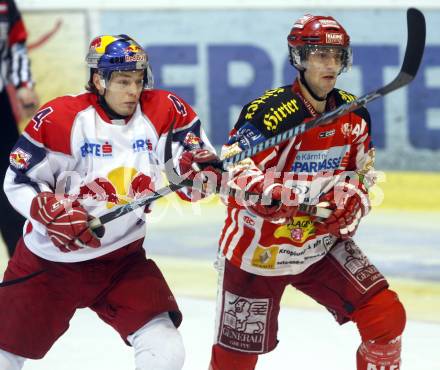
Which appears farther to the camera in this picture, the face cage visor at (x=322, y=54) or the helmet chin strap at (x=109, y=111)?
the face cage visor at (x=322, y=54)

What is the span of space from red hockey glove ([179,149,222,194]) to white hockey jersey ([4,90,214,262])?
3.0 inches

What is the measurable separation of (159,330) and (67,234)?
0.37m

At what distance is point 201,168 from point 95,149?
0.31m

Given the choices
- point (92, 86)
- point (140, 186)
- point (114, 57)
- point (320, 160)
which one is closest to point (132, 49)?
point (114, 57)

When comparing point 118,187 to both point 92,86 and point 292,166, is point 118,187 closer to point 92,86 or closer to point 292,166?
point 92,86

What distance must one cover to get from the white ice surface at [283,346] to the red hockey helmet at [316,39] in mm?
1247

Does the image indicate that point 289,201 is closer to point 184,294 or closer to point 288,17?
point 184,294

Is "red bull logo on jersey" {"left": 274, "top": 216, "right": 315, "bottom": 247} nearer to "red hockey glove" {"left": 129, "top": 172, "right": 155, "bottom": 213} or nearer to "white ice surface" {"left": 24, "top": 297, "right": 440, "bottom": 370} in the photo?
"red hockey glove" {"left": 129, "top": 172, "right": 155, "bottom": 213}

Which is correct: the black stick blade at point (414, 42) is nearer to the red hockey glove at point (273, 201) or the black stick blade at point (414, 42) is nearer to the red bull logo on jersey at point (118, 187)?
the red hockey glove at point (273, 201)

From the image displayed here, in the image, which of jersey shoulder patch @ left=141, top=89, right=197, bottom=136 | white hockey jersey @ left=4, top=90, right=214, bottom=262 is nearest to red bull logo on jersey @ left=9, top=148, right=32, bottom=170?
white hockey jersey @ left=4, top=90, right=214, bottom=262

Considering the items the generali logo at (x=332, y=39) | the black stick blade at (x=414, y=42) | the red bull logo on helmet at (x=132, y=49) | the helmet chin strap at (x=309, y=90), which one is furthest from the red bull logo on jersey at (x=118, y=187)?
the black stick blade at (x=414, y=42)

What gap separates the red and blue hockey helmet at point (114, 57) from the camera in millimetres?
3275

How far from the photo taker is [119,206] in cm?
327

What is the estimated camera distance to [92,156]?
327 centimetres
